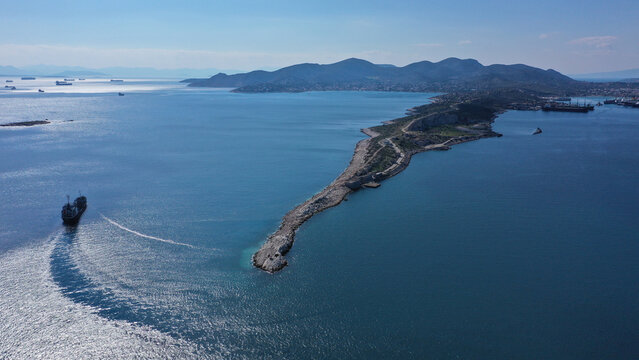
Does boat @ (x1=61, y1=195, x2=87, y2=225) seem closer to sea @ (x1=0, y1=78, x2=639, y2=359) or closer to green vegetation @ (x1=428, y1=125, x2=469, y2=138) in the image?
sea @ (x1=0, y1=78, x2=639, y2=359)

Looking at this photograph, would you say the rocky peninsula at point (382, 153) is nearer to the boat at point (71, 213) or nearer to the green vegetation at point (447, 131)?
the green vegetation at point (447, 131)

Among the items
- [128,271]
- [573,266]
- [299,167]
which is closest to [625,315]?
[573,266]

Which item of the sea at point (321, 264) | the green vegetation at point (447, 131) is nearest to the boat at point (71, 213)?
the sea at point (321, 264)


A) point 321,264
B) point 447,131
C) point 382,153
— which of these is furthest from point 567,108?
point 321,264

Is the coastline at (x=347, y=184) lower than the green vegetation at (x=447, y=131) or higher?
lower

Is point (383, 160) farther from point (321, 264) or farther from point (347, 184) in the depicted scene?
point (321, 264)

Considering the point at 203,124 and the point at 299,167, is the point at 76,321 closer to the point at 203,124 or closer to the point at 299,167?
the point at 299,167

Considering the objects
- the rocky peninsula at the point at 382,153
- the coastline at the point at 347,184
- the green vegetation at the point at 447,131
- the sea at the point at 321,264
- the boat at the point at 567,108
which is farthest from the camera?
the boat at the point at 567,108
